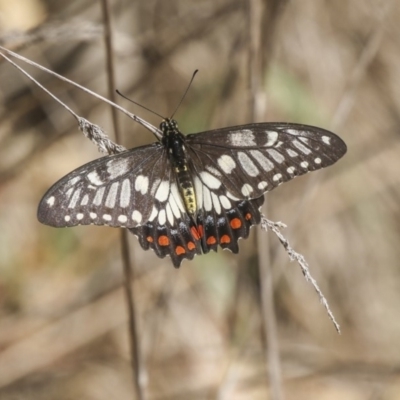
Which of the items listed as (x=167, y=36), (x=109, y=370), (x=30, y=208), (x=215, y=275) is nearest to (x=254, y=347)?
(x=215, y=275)

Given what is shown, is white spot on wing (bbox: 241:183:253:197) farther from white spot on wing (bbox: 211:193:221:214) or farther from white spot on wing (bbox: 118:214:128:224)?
white spot on wing (bbox: 118:214:128:224)

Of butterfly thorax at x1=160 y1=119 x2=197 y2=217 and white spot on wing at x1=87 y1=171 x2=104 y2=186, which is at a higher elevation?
butterfly thorax at x1=160 y1=119 x2=197 y2=217

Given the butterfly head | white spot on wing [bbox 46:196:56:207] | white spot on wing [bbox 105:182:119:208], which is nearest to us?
white spot on wing [bbox 46:196:56:207]

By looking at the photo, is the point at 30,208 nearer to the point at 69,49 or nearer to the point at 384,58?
the point at 69,49

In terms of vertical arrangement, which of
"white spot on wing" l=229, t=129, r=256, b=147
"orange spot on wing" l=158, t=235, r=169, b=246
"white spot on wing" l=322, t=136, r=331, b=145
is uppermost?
"white spot on wing" l=229, t=129, r=256, b=147

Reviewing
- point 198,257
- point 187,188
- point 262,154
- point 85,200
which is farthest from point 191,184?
point 198,257

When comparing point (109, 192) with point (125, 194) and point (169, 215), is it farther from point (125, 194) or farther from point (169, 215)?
point (169, 215)

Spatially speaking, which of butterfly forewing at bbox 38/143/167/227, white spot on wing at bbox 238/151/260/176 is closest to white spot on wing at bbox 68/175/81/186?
butterfly forewing at bbox 38/143/167/227
